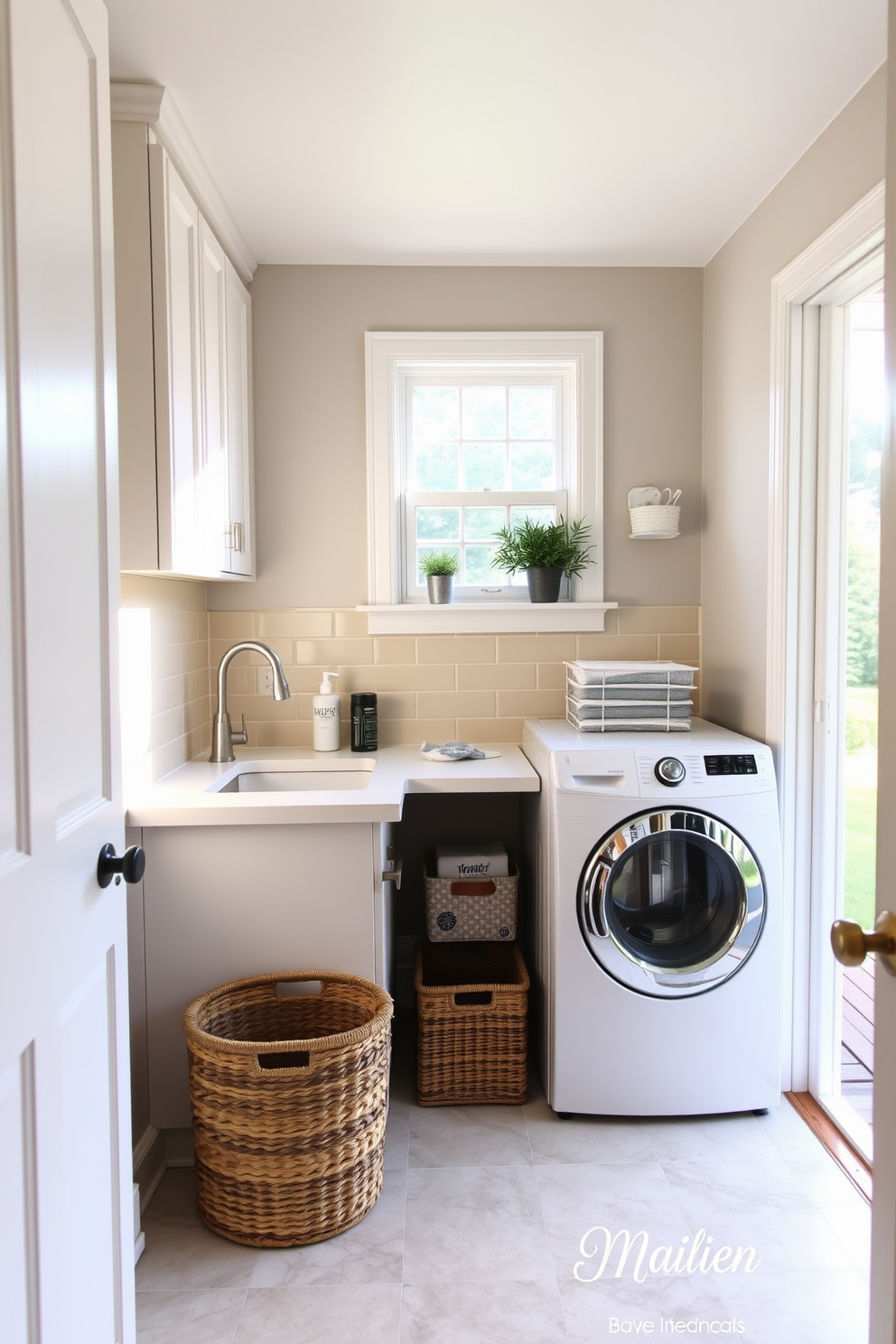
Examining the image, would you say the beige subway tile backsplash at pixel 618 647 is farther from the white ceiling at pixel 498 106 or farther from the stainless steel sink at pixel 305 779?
the white ceiling at pixel 498 106

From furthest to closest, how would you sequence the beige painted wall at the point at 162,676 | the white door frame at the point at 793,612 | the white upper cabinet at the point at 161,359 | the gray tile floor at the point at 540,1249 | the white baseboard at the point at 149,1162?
the white door frame at the point at 793,612 < the beige painted wall at the point at 162,676 < the white baseboard at the point at 149,1162 < the white upper cabinet at the point at 161,359 < the gray tile floor at the point at 540,1249

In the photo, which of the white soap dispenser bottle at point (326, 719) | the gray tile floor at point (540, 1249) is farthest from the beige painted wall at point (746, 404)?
the white soap dispenser bottle at point (326, 719)

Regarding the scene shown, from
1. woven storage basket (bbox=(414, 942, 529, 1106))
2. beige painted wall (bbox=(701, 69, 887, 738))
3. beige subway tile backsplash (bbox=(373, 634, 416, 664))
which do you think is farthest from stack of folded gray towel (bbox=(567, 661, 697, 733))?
woven storage basket (bbox=(414, 942, 529, 1106))

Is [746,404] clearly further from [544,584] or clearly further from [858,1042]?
[858,1042]

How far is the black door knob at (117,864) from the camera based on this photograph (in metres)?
1.27

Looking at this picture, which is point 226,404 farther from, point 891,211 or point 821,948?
point 821,948

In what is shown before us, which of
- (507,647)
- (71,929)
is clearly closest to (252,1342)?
(71,929)

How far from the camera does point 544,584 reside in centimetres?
305

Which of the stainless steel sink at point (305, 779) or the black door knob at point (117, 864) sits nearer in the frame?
Answer: the black door knob at point (117, 864)

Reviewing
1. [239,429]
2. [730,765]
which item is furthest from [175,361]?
[730,765]

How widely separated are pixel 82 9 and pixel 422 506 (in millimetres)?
2013

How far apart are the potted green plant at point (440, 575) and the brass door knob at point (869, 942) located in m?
2.28

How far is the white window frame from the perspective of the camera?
304 cm

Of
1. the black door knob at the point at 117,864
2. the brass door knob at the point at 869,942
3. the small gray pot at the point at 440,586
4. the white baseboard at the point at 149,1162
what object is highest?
the small gray pot at the point at 440,586
